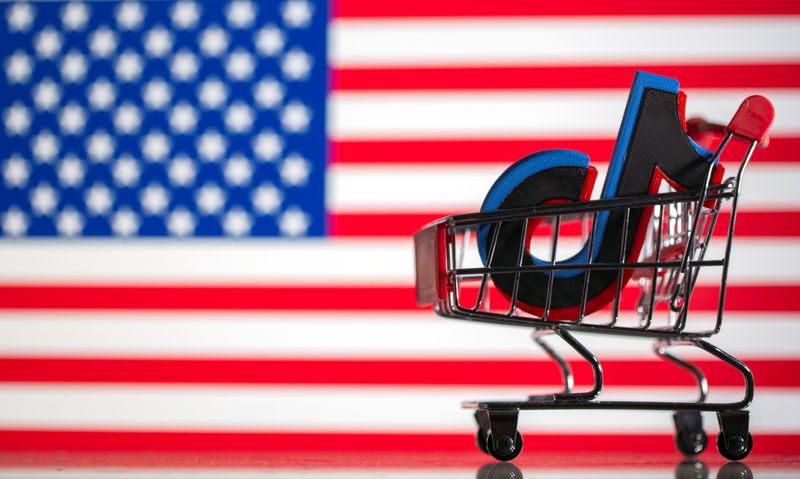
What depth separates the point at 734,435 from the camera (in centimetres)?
162

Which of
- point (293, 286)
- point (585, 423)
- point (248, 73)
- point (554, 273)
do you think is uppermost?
point (248, 73)

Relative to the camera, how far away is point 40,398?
224 centimetres

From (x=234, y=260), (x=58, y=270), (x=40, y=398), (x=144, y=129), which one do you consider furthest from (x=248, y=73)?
(x=40, y=398)

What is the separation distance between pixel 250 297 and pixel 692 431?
1.11m

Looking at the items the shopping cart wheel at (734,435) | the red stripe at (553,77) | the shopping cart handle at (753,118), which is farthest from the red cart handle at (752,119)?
the red stripe at (553,77)

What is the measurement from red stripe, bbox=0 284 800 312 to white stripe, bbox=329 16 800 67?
60cm

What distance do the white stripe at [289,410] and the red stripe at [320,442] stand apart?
2 cm

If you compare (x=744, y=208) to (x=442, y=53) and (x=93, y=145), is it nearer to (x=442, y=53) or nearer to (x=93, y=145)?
(x=442, y=53)

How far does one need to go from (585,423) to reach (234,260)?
3.22ft

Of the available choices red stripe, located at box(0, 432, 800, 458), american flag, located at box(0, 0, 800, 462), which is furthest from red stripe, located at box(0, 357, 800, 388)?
red stripe, located at box(0, 432, 800, 458)

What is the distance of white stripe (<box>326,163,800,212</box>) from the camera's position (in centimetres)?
222

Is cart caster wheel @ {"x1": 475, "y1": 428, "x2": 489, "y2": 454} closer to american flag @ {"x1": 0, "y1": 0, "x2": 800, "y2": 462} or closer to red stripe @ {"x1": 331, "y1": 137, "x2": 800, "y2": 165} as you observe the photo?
american flag @ {"x1": 0, "y1": 0, "x2": 800, "y2": 462}

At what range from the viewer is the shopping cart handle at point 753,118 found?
153 centimetres

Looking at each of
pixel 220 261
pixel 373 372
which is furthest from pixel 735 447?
pixel 220 261
